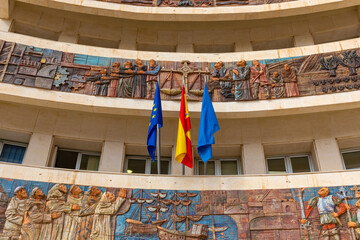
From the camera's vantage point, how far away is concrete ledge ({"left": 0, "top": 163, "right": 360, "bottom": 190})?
10.2 m

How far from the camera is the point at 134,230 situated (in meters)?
9.63

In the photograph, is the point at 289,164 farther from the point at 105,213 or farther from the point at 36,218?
the point at 36,218

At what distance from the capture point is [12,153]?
1245 centimetres

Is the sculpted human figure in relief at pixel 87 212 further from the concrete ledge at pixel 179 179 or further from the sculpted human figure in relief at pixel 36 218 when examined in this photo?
the sculpted human figure in relief at pixel 36 218

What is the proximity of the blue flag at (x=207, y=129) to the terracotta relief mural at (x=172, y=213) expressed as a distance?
131 centimetres

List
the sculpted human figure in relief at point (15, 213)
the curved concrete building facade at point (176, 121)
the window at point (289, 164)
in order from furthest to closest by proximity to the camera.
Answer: the window at point (289, 164) < the curved concrete building facade at point (176, 121) < the sculpted human figure in relief at point (15, 213)

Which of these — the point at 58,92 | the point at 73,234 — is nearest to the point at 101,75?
the point at 58,92

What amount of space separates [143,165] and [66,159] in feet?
9.09

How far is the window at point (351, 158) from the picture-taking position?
12.3 metres

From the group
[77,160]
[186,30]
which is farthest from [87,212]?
[186,30]

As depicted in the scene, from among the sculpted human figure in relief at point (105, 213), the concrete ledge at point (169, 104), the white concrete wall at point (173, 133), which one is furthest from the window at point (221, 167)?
the sculpted human figure in relief at point (105, 213)

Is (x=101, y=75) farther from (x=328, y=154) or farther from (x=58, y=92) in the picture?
(x=328, y=154)

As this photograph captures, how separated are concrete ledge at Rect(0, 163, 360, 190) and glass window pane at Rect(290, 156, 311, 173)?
2261 mm

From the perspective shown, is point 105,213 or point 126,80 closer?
point 105,213
